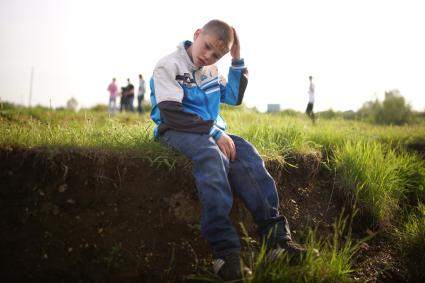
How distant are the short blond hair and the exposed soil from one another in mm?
974

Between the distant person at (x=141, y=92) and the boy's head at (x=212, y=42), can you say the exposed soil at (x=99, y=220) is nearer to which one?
the boy's head at (x=212, y=42)

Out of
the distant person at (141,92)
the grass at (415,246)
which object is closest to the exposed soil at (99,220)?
the grass at (415,246)

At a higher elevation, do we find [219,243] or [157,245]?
[219,243]

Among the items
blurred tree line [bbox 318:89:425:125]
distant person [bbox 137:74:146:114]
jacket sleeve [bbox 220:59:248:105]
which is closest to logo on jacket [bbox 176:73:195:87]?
jacket sleeve [bbox 220:59:248:105]

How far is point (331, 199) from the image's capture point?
3.78m

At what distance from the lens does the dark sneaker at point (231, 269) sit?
218cm

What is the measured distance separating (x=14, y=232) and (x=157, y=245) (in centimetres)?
95

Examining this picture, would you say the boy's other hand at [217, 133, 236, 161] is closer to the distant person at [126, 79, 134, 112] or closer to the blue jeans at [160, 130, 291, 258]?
the blue jeans at [160, 130, 291, 258]

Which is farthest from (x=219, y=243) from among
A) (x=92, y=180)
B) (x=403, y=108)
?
(x=403, y=108)

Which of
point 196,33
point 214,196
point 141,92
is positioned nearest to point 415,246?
point 214,196

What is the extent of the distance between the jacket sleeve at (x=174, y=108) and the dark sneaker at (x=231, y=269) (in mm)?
894

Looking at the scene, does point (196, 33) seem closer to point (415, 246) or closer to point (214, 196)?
point (214, 196)

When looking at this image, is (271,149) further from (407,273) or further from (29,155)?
(29,155)

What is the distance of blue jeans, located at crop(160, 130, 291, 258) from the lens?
7.61 feet
